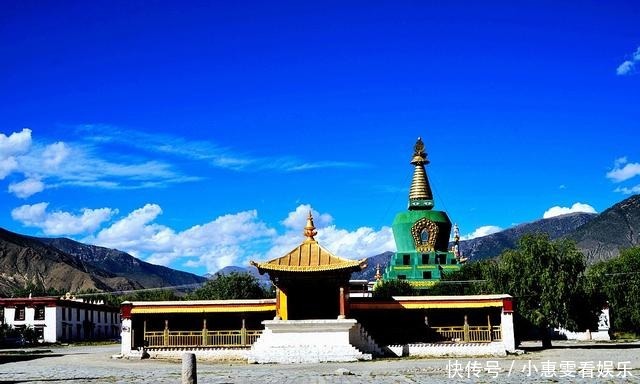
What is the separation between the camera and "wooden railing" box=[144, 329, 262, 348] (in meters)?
43.9

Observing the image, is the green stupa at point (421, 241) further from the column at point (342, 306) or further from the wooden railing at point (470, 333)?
the column at point (342, 306)

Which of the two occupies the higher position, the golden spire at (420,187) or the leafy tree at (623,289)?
the golden spire at (420,187)

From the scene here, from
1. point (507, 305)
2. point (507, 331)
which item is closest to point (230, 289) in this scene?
point (507, 305)

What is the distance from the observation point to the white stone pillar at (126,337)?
4347 centimetres

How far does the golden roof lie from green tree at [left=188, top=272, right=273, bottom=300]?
1341 inches

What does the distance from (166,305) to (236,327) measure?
434 cm

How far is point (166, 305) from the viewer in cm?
4397

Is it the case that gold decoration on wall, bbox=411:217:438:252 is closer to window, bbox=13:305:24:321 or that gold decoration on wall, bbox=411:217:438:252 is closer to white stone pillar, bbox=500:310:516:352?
white stone pillar, bbox=500:310:516:352

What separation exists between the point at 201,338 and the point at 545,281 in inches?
846

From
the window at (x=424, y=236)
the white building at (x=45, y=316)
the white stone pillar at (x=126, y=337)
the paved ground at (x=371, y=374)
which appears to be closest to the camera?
the paved ground at (x=371, y=374)

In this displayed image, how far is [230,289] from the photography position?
255ft

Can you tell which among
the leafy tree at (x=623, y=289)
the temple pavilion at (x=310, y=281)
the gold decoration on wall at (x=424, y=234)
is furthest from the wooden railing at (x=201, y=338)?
the gold decoration on wall at (x=424, y=234)

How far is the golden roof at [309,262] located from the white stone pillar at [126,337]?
846 cm

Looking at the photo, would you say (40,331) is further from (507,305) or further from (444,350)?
(507,305)
